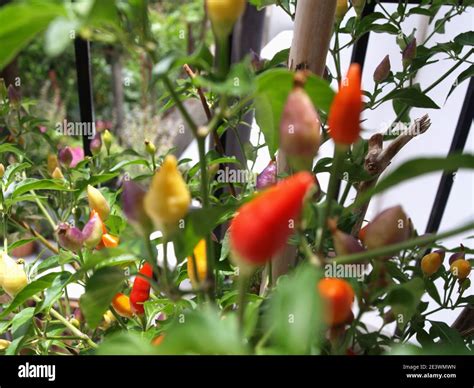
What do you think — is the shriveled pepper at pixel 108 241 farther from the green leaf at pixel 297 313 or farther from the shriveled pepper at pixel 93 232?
the green leaf at pixel 297 313

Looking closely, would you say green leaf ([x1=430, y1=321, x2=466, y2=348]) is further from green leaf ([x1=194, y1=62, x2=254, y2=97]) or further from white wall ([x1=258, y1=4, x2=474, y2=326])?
white wall ([x1=258, y1=4, x2=474, y2=326])

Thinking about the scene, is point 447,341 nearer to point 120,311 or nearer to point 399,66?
point 120,311

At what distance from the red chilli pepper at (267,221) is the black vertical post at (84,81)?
680 millimetres

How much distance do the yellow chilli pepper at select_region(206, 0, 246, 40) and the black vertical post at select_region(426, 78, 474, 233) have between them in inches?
28.2

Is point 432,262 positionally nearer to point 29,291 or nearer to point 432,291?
point 432,291

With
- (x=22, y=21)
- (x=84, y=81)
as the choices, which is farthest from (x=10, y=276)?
(x=84, y=81)

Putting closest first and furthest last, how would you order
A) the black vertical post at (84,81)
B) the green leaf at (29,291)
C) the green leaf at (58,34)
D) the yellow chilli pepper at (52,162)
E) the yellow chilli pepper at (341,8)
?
the green leaf at (58,34) < the green leaf at (29,291) < the yellow chilli pepper at (341,8) < the yellow chilli pepper at (52,162) < the black vertical post at (84,81)

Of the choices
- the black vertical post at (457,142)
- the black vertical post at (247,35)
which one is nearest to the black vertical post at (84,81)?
the black vertical post at (247,35)

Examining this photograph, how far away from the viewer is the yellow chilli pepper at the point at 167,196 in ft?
0.82

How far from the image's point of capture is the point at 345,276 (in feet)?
1.25

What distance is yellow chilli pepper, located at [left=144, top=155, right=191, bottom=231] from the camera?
0.82 ft

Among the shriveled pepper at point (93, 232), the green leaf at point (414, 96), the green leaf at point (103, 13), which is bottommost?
the shriveled pepper at point (93, 232)

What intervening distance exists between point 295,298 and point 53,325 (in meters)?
0.37
